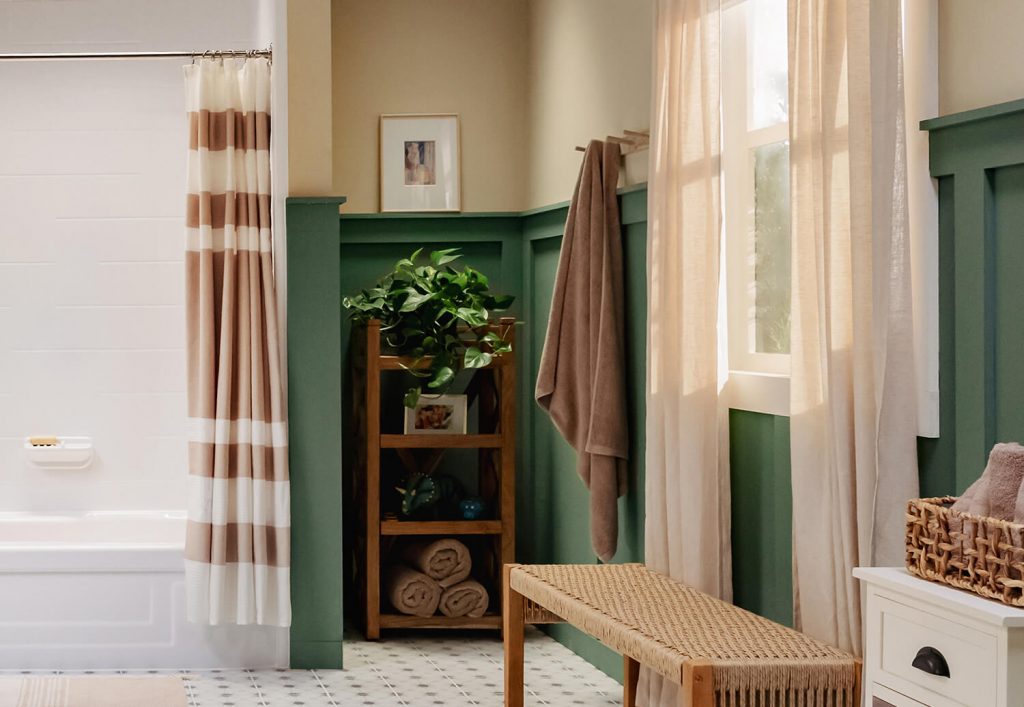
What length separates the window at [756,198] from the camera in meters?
3.39

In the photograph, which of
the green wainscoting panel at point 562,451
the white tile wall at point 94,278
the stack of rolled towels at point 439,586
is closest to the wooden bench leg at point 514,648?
the green wainscoting panel at point 562,451

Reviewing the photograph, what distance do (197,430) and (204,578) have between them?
0.52 m

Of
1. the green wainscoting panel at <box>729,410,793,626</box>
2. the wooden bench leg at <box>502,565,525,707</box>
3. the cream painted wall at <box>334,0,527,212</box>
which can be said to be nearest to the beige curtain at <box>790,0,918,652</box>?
the green wainscoting panel at <box>729,410,793,626</box>

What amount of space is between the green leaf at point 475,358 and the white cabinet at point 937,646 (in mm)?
2726

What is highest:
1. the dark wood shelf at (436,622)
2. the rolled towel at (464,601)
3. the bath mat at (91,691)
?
the rolled towel at (464,601)

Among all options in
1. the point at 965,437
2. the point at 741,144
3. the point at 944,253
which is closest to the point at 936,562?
the point at 965,437

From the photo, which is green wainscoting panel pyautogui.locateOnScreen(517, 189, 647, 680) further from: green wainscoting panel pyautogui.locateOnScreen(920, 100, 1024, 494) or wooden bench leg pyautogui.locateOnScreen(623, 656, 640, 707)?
green wainscoting panel pyautogui.locateOnScreen(920, 100, 1024, 494)

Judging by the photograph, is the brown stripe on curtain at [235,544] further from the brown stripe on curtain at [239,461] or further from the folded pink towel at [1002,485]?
the folded pink towel at [1002,485]

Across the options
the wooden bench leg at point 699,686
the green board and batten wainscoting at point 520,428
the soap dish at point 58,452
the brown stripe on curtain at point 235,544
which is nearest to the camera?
the wooden bench leg at point 699,686

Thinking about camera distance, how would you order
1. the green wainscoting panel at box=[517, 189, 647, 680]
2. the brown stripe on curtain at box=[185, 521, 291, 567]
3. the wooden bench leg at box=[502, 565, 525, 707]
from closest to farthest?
the wooden bench leg at box=[502, 565, 525, 707], the green wainscoting panel at box=[517, 189, 647, 680], the brown stripe on curtain at box=[185, 521, 291, 567]

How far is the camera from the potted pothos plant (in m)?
4.83

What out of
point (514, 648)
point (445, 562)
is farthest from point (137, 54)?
point (514, 648)

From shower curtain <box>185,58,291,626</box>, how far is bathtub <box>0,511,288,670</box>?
13 cm

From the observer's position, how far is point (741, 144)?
11.7 feet
